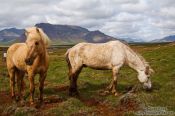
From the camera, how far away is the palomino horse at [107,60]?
65.3 feet

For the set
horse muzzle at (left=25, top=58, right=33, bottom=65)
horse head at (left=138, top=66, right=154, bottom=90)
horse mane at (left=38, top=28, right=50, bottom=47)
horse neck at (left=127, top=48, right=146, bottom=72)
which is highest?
horse mane at (left=38, top=28, right=50, bottom=47)

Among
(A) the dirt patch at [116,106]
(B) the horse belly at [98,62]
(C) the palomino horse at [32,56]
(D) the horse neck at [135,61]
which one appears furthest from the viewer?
(D) the horse neck at [135,61]

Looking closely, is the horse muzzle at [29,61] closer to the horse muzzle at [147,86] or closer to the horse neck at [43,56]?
the horse neck at [43,56]

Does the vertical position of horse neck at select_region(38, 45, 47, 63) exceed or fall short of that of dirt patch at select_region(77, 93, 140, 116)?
it exceeds it

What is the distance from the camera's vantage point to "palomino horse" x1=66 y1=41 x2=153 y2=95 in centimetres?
1989

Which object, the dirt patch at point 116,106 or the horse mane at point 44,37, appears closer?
the dirt patch at point 116,106

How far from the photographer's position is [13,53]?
18.4m

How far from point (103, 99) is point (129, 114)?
13.8 feet

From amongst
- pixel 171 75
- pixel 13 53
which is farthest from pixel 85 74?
pixel 13 53

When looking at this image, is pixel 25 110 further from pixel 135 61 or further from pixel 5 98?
pixel 135 61

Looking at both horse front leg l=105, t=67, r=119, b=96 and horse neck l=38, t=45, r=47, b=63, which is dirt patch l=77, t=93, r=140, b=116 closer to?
horse front leg l=105, t=67, r=119, b=96

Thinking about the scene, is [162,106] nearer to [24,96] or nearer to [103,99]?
[103,99]

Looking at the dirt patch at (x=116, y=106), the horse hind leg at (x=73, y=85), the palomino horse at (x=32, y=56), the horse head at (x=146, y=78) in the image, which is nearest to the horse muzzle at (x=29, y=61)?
the palomino horse at (x=32, y=56)

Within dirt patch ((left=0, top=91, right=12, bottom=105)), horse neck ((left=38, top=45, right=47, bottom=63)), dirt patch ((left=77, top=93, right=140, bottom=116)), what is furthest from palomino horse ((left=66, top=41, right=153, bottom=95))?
horse neck ((left=38, top=45, right=47, bottom=63))
